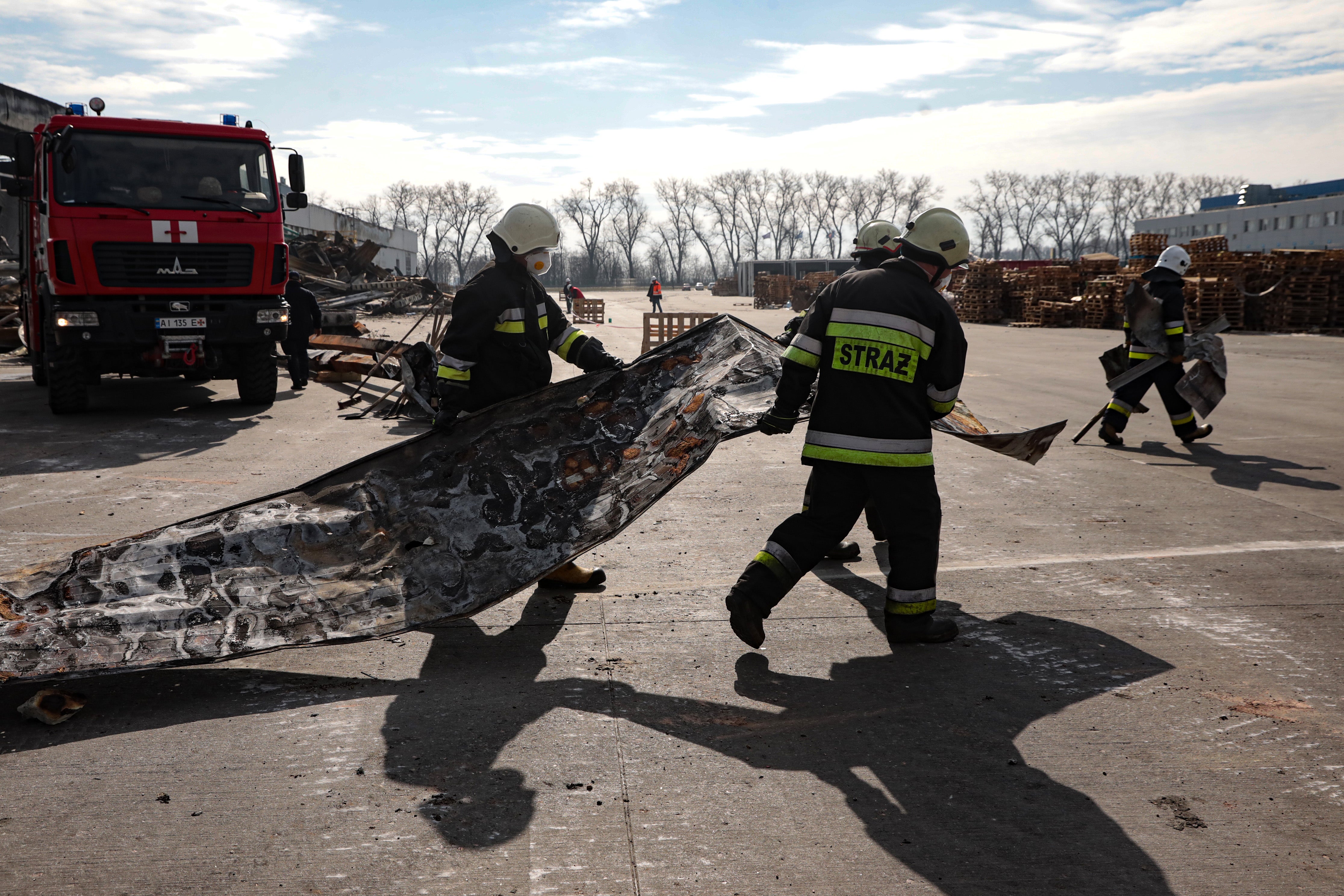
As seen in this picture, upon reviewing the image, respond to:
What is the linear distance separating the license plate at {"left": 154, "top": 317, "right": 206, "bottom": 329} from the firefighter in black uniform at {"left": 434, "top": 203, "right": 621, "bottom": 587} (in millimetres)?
7020

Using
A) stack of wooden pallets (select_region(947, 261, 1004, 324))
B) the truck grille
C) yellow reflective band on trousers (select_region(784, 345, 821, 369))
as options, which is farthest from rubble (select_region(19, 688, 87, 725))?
stack of wooden pallets (select_region(947, 261, 1004, 324))

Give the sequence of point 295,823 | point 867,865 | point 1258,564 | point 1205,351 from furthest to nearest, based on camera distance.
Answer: point 1205,351, point 1258,564, point 295,823, point 867,865

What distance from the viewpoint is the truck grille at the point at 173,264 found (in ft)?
Answer: 33.0

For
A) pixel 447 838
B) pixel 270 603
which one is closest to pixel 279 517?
pixel 270 603

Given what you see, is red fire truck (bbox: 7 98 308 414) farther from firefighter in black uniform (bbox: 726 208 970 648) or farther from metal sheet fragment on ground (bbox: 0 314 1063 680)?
firefighter in black uniform (bbox: 726 208 970 648)

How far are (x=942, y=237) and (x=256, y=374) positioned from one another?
9.96 meters

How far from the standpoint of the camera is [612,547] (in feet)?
19.0

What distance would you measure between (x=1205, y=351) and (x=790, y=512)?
5036 mm

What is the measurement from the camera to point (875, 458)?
12.9 ft

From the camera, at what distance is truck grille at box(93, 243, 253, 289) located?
1005cm

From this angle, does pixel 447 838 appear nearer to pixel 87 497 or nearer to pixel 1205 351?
pixel 87 497

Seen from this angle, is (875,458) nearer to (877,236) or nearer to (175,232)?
(877,236)

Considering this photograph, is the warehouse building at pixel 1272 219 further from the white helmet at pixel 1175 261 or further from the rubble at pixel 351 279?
the white helmet at pixel 1175 261

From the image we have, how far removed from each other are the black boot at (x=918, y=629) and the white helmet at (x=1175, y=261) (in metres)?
6.10
